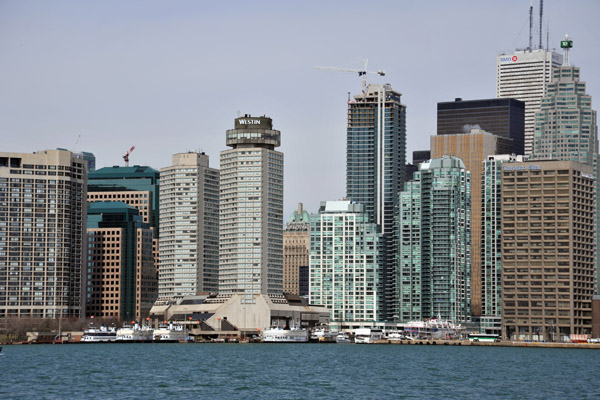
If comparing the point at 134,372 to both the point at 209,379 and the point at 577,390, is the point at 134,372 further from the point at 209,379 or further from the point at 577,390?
the point at 577,390

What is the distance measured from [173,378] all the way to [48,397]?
120 ft

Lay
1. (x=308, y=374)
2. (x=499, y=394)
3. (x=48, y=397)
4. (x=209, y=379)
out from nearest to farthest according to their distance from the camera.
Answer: (x=48, y=397) → (x=499, y=394) → (x=209, y=379) → (x=308, y=374)

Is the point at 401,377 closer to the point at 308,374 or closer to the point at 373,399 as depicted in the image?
the point at 308,374

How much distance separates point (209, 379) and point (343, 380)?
65.6 ft

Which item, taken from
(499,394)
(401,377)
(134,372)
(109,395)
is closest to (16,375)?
(134,372)

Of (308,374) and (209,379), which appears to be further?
(308,374)

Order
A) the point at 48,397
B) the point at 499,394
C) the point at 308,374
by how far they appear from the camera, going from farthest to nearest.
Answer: the point at 308,374, the point at 499,394, the point at 48,397

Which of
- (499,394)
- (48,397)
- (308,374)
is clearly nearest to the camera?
(48,397)

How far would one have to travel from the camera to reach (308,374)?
199500mm

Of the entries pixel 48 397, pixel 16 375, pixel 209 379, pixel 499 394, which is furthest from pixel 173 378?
pixel 499 394

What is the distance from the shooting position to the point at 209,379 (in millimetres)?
184250

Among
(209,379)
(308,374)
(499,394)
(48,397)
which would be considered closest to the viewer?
(48,397)

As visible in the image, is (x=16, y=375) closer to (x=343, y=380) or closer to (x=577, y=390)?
(x=343, y=380)

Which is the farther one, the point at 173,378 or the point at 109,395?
the point at 173,378
